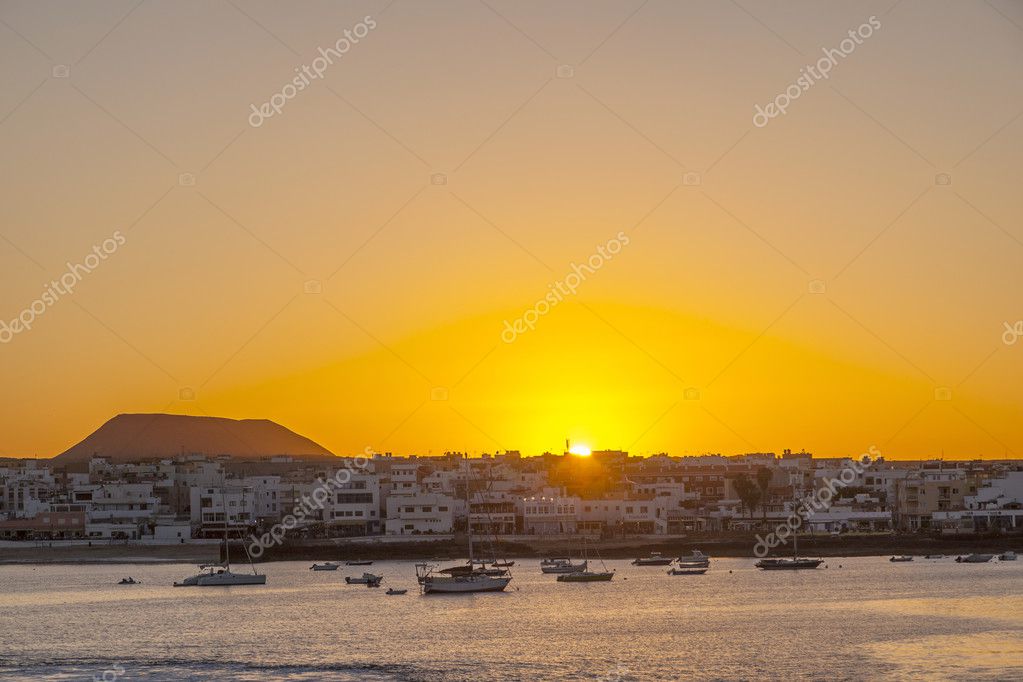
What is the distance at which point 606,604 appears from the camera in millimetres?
53188

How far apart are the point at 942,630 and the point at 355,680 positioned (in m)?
18.5

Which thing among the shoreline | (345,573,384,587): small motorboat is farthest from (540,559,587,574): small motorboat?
(345,573,384,587): small motorboat

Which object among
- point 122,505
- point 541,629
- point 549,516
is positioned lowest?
point 541,629

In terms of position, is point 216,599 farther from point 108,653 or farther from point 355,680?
point 355,680

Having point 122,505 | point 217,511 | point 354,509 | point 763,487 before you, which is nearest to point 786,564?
point 763,487

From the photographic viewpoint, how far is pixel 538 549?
82.5 metres

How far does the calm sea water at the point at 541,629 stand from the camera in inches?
1411

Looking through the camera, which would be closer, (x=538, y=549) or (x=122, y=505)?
(x=538, y=549)

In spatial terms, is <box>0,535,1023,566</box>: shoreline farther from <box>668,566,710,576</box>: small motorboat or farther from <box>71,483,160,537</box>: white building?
<box>668,566,710,576</box>: small motorboat

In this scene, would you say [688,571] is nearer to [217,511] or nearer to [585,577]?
[585,577]

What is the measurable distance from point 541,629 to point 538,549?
38.1 metres

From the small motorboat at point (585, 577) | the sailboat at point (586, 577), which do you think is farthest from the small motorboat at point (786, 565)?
the small motorboat at point (585, 577)

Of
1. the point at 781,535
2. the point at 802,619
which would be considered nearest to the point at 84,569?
the point at 781,535

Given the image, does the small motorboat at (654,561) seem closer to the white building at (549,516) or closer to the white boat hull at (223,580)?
the white building at (549,516)
